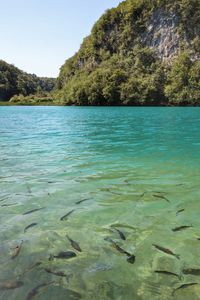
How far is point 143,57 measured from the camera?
156 meters

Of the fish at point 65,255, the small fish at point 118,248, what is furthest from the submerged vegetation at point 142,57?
the fish at point 65,255

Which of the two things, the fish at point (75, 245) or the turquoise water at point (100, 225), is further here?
the fish at point (75, 245)

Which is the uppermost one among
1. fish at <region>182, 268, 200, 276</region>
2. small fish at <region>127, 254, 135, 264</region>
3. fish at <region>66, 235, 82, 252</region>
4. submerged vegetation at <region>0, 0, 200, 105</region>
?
submerged vegetation at <region>0, 0, 200, 105</region>

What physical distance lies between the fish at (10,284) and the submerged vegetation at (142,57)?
122109 millimetres

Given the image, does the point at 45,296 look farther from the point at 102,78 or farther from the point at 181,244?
the point at 102,78

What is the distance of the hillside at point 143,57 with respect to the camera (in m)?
130

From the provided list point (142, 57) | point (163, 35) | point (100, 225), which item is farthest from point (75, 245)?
point (163, 35)

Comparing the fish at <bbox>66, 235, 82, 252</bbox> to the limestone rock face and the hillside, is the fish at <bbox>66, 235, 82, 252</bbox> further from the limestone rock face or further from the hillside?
the limestone rock face

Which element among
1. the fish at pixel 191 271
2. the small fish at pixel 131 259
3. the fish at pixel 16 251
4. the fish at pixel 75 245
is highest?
the fish at pixel 191 271

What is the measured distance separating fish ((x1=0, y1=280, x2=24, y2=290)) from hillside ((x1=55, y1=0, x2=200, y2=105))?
12212cm

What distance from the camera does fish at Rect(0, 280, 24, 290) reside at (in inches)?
222

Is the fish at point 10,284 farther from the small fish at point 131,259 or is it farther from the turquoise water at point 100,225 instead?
the small fish at point 131,259

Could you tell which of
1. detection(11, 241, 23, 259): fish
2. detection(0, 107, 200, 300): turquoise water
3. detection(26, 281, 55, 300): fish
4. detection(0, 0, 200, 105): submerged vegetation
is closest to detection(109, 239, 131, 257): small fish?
detection(0, 107, 200, 300): turquoise water

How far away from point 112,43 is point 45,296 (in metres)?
181
